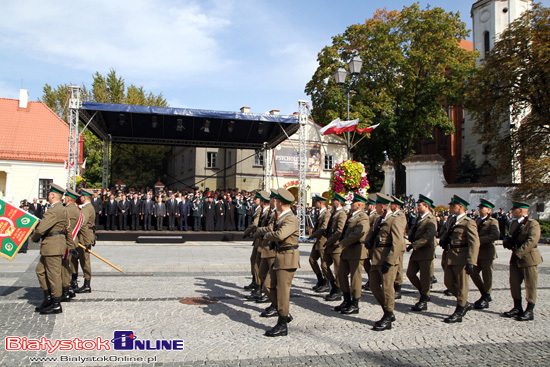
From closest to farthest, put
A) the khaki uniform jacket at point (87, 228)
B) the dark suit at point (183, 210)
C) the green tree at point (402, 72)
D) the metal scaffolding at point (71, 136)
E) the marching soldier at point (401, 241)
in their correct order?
the marching soldier at point (401, 241) → the khaki uniform jacket at point (87, 228) → the metal scaffolding at point (71, 136) → the dark suit at point (183, 210) → the green tree at point (402, 72)

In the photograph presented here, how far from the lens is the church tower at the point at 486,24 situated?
135 ft

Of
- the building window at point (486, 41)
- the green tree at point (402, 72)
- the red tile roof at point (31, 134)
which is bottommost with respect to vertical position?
the red tile roof at point (31, 134)

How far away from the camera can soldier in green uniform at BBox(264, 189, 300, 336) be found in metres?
5.83

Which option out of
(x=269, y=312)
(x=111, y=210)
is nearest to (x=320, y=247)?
(x=269, y=312)

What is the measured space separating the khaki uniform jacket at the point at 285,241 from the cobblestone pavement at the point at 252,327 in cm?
95

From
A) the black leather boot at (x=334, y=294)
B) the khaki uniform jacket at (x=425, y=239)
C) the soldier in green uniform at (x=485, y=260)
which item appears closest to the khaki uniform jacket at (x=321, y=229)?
the black leather boot at (x=334, y=294)

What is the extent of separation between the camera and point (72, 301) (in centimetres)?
748

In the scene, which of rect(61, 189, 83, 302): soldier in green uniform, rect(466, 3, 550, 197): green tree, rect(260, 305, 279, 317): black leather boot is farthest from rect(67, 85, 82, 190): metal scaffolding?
rect(466, 3, 550, 197): green tree

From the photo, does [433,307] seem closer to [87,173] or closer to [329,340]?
[329,340]

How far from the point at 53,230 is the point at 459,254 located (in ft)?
21.3

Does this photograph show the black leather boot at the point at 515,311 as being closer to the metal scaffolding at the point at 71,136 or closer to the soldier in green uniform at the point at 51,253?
the soldier in green uniform at the point at 51,253

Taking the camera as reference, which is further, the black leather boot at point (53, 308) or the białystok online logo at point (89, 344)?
the black leather boot at point (53, 308)

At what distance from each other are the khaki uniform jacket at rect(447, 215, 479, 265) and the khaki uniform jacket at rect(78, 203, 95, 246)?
6587mm

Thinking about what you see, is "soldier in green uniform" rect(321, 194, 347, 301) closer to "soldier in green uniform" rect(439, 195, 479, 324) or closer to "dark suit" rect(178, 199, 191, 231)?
"soldier in green uniform" rect(439, 195, 479, 324)
